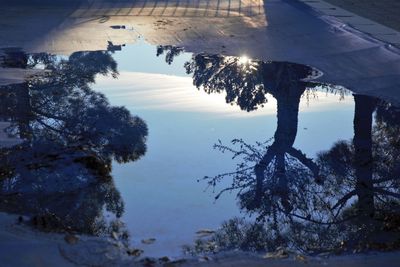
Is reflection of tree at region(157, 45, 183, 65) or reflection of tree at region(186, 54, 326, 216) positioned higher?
reflection of tree at region(157, 45, 183, 65)

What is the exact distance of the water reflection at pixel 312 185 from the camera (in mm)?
6031

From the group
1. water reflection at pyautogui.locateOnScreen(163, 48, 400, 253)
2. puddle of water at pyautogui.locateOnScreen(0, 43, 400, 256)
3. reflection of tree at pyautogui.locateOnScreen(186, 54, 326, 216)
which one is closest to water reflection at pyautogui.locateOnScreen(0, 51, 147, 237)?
puddle of water at pyautogui.locateOnScreen(0, 43, 400, 256)

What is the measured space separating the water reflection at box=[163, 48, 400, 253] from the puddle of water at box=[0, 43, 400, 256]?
0.06 feet

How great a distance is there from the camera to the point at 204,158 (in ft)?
26.2

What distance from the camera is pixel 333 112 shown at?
390 inches

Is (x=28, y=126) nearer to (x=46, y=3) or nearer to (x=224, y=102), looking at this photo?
(x=224, y=102)

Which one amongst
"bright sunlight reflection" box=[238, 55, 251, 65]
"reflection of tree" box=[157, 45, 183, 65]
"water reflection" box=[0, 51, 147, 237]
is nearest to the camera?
"water reflection" box=[0, 51, 147, 237]

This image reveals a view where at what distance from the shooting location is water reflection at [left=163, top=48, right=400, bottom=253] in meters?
6.03

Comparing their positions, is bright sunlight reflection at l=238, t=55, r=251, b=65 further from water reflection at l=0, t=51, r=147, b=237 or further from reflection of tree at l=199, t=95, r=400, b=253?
reflection of tree at l=199, t=95, r=400, b=253

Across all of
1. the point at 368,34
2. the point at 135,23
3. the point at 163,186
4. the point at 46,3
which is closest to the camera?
the point at 163,186

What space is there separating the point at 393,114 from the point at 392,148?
1.12 meters

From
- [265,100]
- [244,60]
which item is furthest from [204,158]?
[244,60]

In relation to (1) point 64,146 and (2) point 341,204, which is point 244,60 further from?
(2) point 341,204

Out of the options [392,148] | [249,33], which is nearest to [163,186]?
[392,148]
